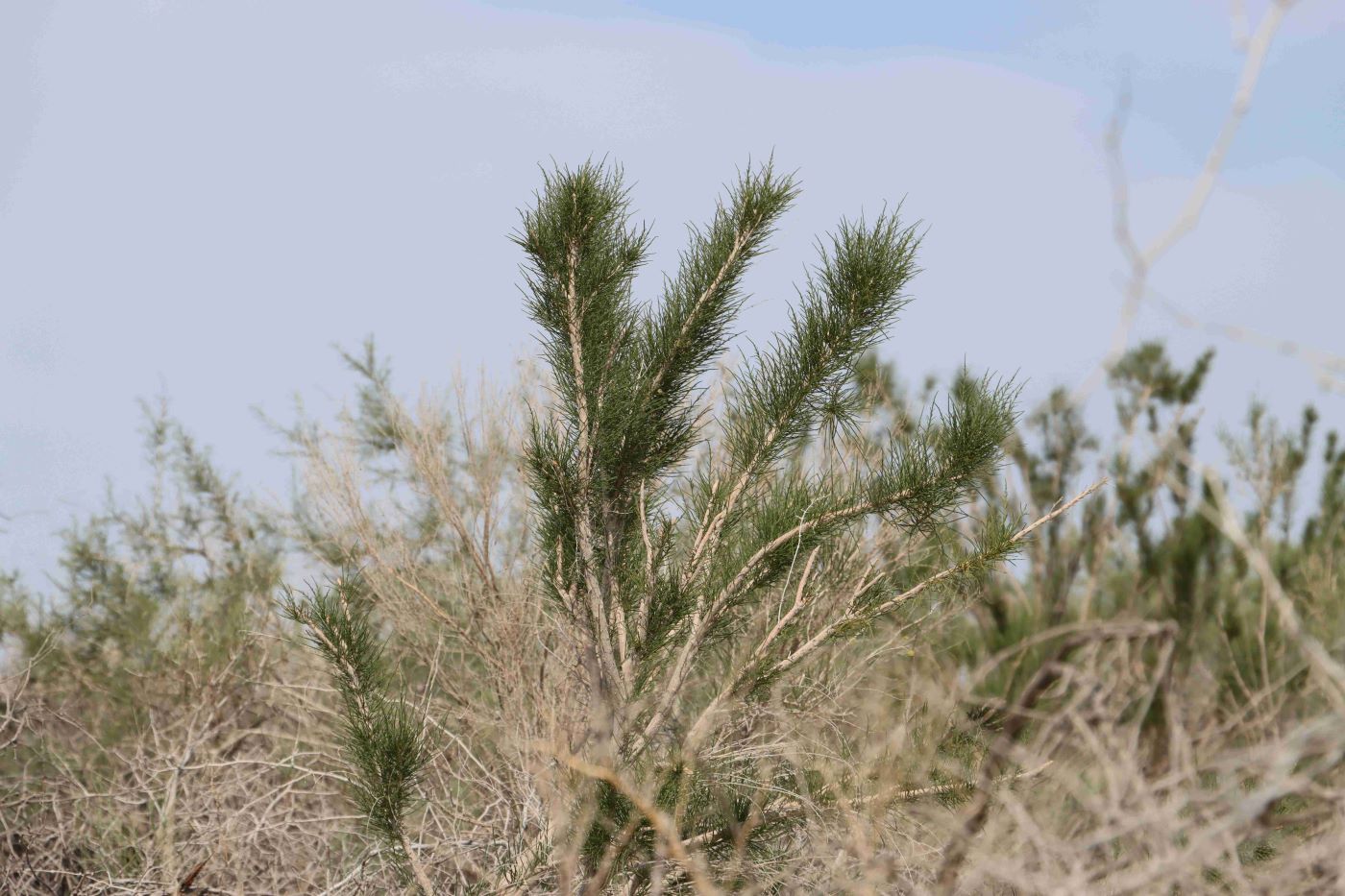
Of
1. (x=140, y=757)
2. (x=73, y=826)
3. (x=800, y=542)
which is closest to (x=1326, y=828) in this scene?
(x=800, y=542)

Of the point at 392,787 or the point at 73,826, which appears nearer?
the point at 392,787

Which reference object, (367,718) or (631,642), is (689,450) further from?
(367,718)

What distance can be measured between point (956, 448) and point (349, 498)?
3466mm

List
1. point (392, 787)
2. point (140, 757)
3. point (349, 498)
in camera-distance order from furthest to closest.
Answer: point (349, 498)
point (140, 757)
point (392, 787)

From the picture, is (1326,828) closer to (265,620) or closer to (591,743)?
(591,743)

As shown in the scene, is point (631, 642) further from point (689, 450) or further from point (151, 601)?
point (151, 601)

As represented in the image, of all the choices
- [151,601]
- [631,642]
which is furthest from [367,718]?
[151,601]

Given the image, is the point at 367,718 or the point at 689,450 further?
the point at 689,450

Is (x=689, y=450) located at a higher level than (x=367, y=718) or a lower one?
higher

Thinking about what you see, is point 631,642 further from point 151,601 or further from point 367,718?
point 151,601

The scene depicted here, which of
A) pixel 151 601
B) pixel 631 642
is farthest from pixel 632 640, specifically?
pixel 151 601

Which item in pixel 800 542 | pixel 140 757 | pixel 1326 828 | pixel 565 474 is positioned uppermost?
pixel 565 474

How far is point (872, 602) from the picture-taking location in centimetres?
577

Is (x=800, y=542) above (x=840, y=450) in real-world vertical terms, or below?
below
